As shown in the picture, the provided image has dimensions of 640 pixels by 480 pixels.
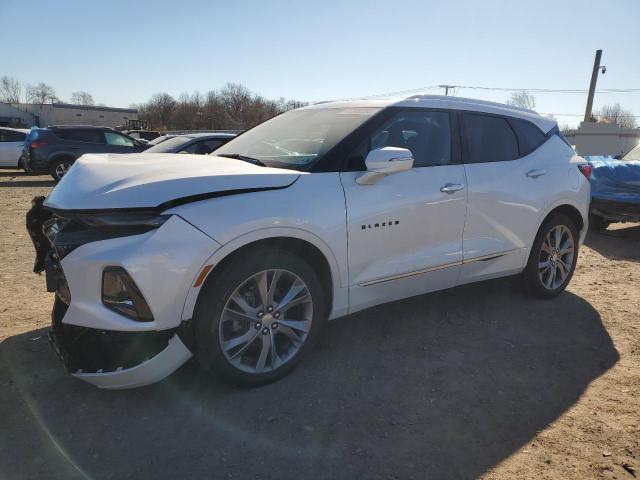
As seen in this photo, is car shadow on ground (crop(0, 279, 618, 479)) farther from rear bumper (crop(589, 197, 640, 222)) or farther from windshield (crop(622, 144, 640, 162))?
windshield (crop(622, 144, 640, 162))

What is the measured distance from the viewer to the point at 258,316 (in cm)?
280

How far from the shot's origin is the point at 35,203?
304cm

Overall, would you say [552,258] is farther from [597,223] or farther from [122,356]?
[597,223]

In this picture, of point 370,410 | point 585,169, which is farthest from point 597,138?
point 370,410

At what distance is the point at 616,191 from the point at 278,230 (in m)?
6.59

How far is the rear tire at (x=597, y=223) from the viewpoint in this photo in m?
7.99

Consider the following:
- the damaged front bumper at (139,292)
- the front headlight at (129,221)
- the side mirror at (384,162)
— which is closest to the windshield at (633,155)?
the side mirror at (384,162)

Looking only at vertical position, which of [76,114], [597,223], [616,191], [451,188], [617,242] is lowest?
[617,242]

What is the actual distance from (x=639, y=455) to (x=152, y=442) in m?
2.46

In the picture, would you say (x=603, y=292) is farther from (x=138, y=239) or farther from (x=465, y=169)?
(x=138, y=239)

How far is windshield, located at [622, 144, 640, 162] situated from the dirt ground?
16.3 ft

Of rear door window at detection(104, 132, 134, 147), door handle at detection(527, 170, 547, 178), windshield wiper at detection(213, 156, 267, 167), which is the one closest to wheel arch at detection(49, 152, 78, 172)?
rear door window at detection(104, 132, 134, 147)

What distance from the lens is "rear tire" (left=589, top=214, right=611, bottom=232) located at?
7.99 meters

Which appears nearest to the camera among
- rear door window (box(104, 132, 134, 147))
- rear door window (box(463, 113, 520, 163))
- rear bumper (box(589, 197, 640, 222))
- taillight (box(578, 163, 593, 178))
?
rear door window (box(463, 113, 520, 163))
